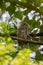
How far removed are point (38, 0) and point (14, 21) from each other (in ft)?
1.72

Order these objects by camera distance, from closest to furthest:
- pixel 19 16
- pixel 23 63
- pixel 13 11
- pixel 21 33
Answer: pixel 23 63
pixel 13 11
pixel 19 16
pixel 21 33

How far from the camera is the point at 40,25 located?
8.70 ft

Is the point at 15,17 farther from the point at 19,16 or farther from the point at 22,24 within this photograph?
the point at 22,24

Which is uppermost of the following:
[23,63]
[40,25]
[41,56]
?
[40,25]

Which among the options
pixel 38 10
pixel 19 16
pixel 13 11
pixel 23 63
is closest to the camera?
pixel 23 63

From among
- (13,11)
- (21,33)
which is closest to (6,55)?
(13,11)

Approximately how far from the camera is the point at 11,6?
239 cm

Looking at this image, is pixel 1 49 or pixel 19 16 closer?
pixel 1 49

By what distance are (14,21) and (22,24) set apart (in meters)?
0.79

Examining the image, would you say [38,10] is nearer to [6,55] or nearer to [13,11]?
[13,11]

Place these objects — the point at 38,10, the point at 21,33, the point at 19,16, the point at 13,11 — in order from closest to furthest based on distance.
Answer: the point at 38,10 → the point at 13,11 → the point at 19,16 → the point at 21,33

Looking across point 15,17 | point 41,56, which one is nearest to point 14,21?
point 15,17

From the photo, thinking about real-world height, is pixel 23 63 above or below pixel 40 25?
below

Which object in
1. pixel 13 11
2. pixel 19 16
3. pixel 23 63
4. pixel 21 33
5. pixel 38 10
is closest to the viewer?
pixel 23 63
